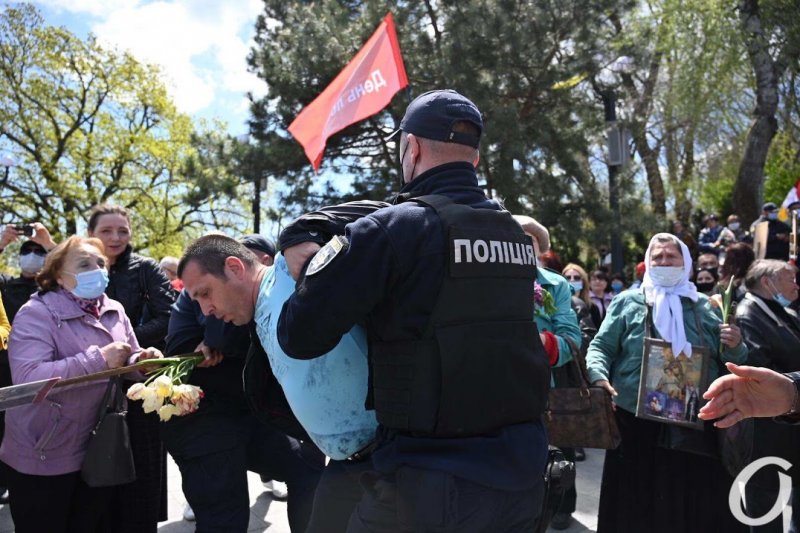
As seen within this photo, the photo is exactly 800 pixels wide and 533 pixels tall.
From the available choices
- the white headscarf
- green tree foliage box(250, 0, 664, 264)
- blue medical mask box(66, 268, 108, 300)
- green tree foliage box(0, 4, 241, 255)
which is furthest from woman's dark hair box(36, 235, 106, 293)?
green tree foliage box(0, 4, 241, 255)

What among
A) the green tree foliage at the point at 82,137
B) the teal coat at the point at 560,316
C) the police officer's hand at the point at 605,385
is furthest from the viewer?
the green tree foliage at the point at 82,137

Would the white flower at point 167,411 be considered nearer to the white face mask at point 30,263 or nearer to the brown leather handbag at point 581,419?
the brown leather handbag at point 581,419

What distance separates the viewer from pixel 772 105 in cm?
1427

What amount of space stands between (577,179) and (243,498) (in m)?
9.48

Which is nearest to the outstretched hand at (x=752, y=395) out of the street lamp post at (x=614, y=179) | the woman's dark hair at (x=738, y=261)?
the woman's dark hair at (x=738, y=261)

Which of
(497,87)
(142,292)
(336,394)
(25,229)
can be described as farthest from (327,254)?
(497,87)

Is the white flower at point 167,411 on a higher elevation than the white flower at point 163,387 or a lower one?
lower

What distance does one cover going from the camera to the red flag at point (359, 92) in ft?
25.7

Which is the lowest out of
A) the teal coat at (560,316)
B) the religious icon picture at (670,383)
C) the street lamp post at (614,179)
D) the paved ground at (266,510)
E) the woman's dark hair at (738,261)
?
the paved ground at (266,510)

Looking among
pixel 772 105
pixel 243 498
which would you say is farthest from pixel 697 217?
pixel 243 498

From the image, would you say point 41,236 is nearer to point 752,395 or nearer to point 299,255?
point 299,255

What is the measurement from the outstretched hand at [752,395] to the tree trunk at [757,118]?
535 inches

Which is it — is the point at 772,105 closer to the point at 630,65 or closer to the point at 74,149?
the point at 630,65

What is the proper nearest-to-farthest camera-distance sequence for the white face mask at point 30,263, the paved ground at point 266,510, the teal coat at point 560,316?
the teal coat at point 560,316 < the paved ground at point 266,510 < the white face mask at point 30,263
